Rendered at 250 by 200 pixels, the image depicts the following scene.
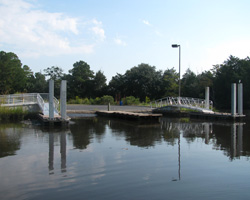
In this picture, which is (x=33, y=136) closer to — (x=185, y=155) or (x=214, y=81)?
(x=185, y=155)

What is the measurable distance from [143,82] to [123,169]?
143ft

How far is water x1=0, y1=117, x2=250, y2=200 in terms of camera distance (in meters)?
5.85

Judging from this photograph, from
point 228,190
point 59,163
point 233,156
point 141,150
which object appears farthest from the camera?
point 141,150

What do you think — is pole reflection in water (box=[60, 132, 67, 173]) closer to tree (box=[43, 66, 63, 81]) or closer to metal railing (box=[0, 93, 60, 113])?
metal railing (box=[0, 93, 60, 113])

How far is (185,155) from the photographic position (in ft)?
30.8

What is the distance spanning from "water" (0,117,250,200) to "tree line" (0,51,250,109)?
3394 cm

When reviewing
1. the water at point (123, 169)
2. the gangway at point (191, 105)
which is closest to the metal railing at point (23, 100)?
the water at point (123, 169)

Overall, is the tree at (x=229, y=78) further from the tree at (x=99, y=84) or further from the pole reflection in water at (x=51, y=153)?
the pole reflection in water at (x=51, y=153)

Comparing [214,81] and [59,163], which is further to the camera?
[214,81]

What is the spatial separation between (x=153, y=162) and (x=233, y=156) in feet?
10.2

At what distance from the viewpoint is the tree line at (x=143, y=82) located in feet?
144

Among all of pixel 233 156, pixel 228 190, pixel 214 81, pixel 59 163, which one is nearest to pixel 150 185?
pixel 228 190

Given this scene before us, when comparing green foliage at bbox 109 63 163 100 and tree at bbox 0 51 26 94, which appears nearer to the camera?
green foliage at bbox 109 63 163 100

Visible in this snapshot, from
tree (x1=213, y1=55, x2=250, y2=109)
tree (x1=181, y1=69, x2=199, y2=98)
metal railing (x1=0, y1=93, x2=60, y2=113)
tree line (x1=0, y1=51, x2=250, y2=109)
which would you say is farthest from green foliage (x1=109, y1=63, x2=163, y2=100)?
metal railing (x1=0, y1=93, x2=60, y2=113)
